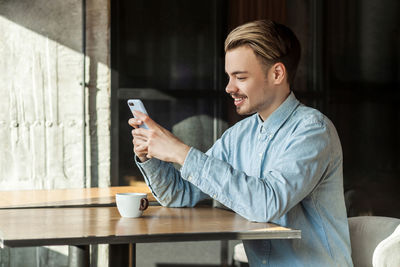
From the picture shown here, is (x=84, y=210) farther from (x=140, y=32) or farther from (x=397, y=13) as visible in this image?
(x=397, y=13)

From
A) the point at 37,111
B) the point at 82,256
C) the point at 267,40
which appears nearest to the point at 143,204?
the point at 82,256

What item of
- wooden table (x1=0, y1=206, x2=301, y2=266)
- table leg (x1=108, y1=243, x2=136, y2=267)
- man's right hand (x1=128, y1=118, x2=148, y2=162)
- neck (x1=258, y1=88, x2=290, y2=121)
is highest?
neck (x1=258, y1=88, x2=290, y2=121)

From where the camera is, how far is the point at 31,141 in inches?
168

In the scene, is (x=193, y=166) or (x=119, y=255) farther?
(x=119, y=255)

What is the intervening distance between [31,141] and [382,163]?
9.32ft

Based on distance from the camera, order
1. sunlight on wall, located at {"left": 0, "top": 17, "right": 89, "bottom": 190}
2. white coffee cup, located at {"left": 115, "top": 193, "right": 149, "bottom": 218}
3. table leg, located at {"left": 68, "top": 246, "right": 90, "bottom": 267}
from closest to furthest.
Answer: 1. white coffee cup, located at {"left": 115, "top": 193, "right": 149, "bottom": 218}
2. table leg, located at {"left": 68, "top": 246, "right": 90, "bottom": 267}
3. sunlight on wall, located at {"left": 0, "top": 17, "right": 89, "bottom": 190}

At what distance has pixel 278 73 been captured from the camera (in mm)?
2020

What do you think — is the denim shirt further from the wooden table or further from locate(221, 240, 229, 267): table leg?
locate(221, 240, 229, 267): table leg

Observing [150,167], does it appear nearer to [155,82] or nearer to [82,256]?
[82,256]

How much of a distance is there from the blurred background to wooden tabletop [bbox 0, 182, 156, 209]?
1.24m

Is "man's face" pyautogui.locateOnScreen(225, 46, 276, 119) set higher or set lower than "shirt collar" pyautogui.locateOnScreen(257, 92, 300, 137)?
higher

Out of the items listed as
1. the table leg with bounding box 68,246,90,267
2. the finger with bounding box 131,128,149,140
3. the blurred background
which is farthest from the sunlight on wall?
the finger with bounding box 131,128,149,140

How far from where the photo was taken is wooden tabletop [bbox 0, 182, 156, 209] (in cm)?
243

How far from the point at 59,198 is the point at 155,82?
1909mm
